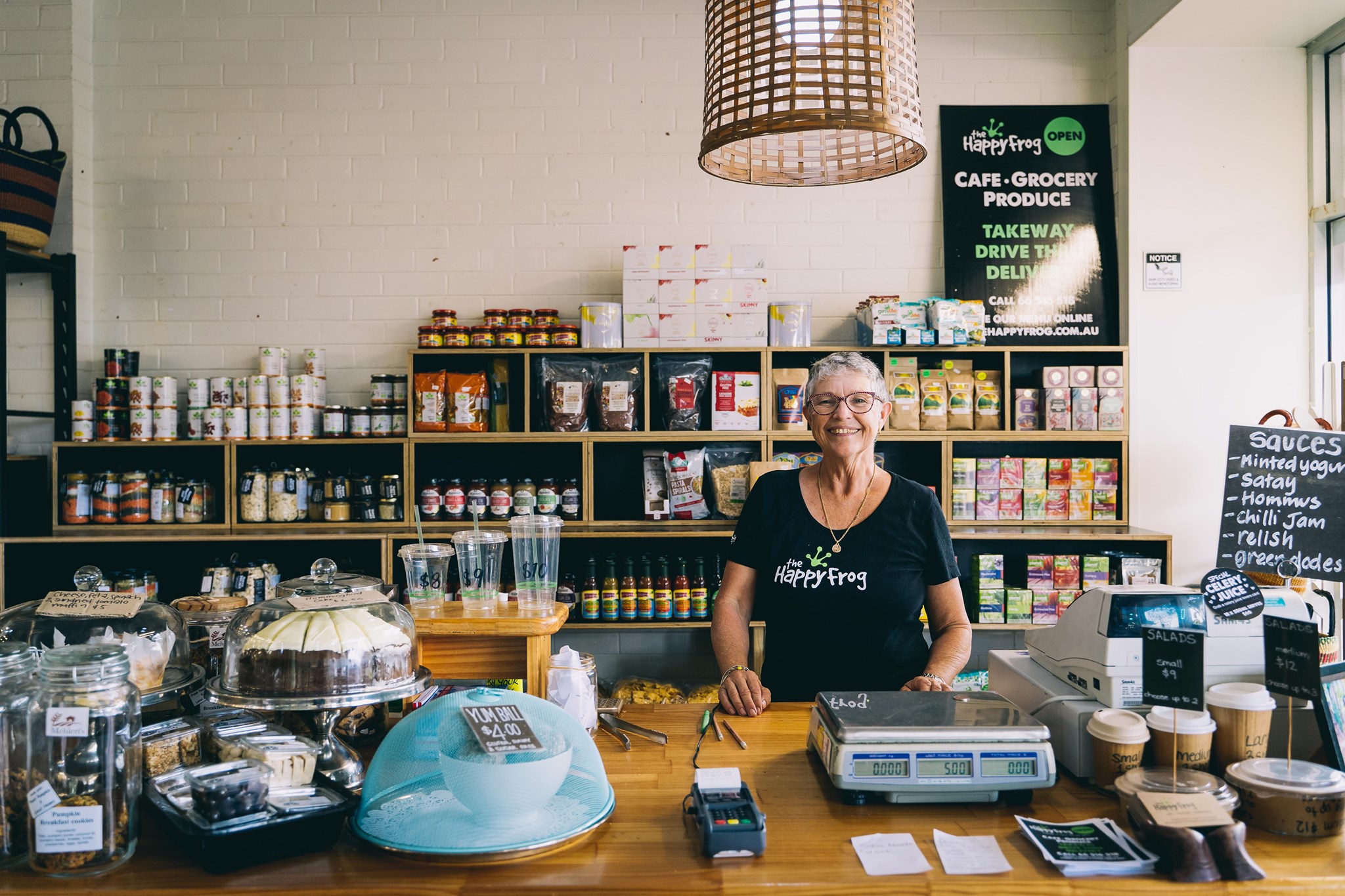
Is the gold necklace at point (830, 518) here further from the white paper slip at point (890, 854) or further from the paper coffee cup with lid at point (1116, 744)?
the white paper slip at point (890, 854)

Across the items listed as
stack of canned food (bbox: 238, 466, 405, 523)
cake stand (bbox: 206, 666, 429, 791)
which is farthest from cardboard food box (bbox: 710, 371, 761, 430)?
cake stand (bbox: 206, 666, 429, 791)

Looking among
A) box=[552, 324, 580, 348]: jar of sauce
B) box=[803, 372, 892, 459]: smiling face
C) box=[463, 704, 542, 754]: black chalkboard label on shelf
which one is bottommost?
box=[463, 704, 542, 754]: black chalkboard label on shelf

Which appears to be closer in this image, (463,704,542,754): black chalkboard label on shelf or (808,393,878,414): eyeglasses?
(463,704,542,754): black chalkboard label on shelf

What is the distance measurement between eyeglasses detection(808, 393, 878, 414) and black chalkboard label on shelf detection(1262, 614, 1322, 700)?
118 cm

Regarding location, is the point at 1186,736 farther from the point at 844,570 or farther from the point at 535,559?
the point at 535,559

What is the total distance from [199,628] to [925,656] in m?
1.83

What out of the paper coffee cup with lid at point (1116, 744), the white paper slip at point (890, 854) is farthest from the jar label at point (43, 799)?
the paper coffee cup with lid at point (1116, 744)

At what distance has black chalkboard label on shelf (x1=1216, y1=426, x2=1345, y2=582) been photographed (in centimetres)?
187

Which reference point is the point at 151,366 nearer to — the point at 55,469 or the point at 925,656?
the point at 55,469

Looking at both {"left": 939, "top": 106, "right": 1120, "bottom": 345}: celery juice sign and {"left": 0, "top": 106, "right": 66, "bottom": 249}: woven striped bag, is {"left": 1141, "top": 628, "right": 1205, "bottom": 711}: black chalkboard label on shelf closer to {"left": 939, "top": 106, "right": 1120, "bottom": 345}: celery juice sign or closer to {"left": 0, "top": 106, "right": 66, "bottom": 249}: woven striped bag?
{"left": 939, "top": 106, "right": 1120, "bottom": 345}: celery juice sign

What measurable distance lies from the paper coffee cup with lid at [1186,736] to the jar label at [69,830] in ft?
5.55

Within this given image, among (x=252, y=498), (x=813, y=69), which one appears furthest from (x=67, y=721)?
(x=252, y=498)

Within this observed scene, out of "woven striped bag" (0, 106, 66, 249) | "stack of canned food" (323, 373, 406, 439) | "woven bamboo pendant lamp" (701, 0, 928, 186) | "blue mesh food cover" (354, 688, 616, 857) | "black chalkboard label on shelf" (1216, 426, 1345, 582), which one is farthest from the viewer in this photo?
"stack of canned food" (323, 373, 406, 439)

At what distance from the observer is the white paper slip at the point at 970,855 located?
1.33m
